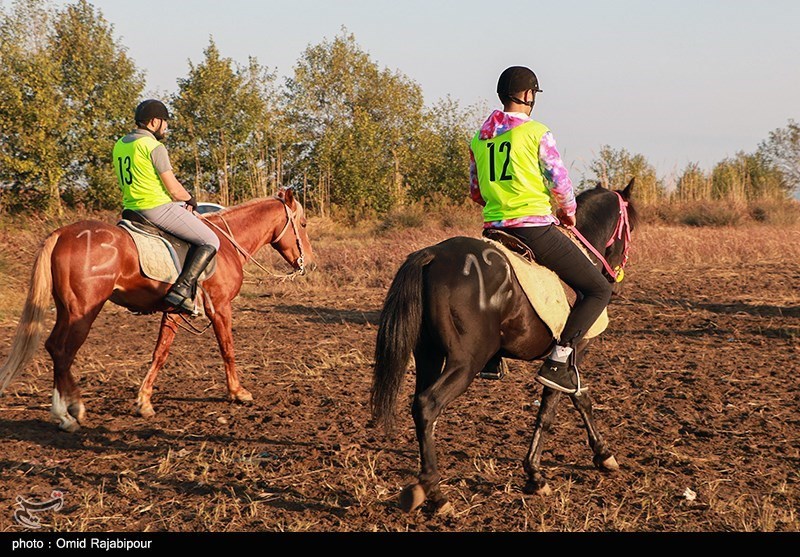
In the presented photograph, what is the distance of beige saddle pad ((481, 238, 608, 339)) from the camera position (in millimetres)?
4734

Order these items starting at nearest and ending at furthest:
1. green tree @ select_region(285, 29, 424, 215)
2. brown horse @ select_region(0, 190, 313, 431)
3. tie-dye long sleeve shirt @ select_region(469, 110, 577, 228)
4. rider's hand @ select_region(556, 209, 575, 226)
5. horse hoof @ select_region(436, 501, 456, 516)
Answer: horse hoof @ select_region(436, 501, 456, 516) → tie-dye long sleeve shirt @ select_region(469, 110, 577, 228) → rider's hand @ select_region(556, 209, 575, 226) → brown horse @ select_region(0, 190, 313, 431) → green tree @ select_region(285, 29, 424, 215)

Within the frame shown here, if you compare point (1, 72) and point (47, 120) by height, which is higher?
point (1, 72)

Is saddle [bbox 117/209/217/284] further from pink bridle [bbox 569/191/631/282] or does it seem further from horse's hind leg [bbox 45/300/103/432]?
pink bridle [bbox 569/191/631/282]

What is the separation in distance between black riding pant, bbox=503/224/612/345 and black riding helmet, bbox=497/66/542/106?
0.84 metres

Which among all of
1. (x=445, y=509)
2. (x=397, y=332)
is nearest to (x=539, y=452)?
(x=445, y=509)

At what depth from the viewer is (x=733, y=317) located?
11.0m

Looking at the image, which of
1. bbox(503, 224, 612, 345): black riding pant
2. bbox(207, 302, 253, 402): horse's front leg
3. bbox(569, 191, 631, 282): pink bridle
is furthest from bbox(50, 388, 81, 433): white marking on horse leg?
bbox(569, 191, 631, 282): pink bridle

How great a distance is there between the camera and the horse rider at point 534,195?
4.64 m

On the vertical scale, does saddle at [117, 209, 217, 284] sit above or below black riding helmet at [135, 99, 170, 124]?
below

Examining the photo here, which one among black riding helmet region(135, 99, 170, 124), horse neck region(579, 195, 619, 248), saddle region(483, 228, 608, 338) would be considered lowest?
saddle region(483, 228, 608, 338)

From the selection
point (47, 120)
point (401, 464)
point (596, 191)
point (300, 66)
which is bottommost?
point (401, 464)
